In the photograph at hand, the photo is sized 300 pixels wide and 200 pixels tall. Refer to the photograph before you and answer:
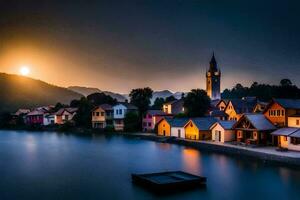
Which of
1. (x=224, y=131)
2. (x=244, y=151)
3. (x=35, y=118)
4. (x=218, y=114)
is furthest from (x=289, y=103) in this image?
(x=35, y=118)

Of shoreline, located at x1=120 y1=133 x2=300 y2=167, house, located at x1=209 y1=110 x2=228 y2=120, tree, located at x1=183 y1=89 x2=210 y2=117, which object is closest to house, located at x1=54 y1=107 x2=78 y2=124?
tree, located at x1=183 y1=89 x2=210 y2=117

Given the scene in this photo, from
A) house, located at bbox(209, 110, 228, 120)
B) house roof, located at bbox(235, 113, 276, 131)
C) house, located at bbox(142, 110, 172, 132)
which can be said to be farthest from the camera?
house, located at bbox(142, 110, 172, 132)

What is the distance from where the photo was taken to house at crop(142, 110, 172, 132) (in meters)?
67.3

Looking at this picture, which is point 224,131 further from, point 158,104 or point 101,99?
point 101,99

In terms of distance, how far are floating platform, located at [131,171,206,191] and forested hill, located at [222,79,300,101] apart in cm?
5646

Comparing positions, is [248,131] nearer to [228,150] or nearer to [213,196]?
[228,150]

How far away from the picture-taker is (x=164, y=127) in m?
59.8

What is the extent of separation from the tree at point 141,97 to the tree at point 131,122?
22.0 feet

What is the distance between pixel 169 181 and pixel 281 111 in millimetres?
23439

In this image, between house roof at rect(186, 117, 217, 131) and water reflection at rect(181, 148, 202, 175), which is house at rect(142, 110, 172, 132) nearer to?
house roof at rect(186, 117, 217, 131)

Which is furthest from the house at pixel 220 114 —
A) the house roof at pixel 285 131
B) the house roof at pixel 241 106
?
the house roof at pixel 285 131

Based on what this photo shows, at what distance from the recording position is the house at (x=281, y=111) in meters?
41.3

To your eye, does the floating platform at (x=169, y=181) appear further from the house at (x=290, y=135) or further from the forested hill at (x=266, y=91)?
the forested hill at (x=266, y=91)

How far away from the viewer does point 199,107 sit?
62.8 m
